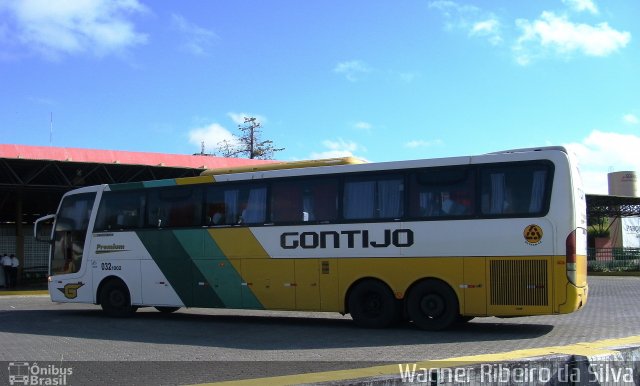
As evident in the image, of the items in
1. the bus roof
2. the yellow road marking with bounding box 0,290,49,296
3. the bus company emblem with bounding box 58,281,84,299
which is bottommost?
the yellow road marking with bounding box 0,290,49,296

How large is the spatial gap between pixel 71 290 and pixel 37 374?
8.59 metres

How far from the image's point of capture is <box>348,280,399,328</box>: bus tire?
12203mm

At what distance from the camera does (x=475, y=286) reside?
11.4m

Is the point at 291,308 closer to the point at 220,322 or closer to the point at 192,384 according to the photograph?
the point at 220,322

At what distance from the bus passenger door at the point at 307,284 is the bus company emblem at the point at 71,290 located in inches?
250

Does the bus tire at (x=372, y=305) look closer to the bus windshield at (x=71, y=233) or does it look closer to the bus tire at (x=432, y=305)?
the bus tire at (x=432, y=305)

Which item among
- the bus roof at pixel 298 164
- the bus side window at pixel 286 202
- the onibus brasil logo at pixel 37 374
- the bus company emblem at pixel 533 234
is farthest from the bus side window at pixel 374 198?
the onibus brasil logo at pixel 37 374

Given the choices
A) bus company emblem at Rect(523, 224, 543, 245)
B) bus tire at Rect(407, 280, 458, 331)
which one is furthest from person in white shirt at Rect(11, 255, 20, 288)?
bus company emblem at Rect(523, 224, 543, 245)

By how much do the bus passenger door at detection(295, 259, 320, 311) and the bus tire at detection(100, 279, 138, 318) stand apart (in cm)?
481

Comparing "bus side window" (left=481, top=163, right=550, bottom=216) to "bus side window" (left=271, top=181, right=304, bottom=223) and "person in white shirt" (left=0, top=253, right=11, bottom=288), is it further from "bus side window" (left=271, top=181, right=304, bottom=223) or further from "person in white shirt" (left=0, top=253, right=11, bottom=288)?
"person in white shirt" (left=0, top=253, right=11, bottom=288)

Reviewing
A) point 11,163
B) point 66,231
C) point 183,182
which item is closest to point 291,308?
point 183,182

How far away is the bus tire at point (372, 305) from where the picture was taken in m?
12.2

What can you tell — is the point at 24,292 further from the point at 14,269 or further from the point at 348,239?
the point at 348,239

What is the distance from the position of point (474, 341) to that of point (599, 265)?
1065 inches
